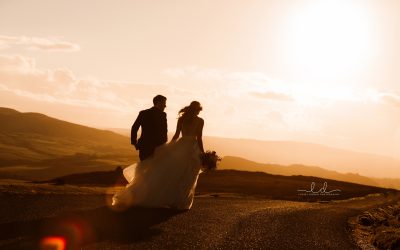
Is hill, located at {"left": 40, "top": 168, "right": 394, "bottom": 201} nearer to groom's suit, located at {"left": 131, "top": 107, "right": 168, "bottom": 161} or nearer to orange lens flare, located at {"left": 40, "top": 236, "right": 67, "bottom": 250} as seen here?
groom's suit, located at {"left": 131, "top": 107, "right": 168, "bottom": 161}

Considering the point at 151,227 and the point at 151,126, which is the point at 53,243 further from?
the point at 151,126

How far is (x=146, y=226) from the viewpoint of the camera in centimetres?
878

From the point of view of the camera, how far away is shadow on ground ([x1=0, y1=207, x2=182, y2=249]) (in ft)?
22.4

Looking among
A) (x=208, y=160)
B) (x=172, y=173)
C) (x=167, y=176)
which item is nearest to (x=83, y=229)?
(x=167, y=176)

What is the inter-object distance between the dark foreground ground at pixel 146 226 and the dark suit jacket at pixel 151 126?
1.62 m

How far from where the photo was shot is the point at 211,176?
36531mm

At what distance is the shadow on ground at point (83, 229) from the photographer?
22.4 ft

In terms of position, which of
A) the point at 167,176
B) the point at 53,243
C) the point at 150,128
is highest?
the point at 150,128

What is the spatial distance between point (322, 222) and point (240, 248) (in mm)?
5390

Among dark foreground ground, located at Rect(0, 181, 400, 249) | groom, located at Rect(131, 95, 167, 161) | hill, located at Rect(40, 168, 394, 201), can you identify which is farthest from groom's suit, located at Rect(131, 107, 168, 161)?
hill, located at Rect(40, 168, 394, 201)

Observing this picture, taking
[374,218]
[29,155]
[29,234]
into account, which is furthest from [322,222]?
[29,155]

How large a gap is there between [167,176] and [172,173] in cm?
16

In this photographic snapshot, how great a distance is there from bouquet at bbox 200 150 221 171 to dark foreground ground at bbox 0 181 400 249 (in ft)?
3.23

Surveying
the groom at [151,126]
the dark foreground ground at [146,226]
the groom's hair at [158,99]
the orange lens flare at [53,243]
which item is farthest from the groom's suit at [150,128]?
the orange lens flare at [53,243]
